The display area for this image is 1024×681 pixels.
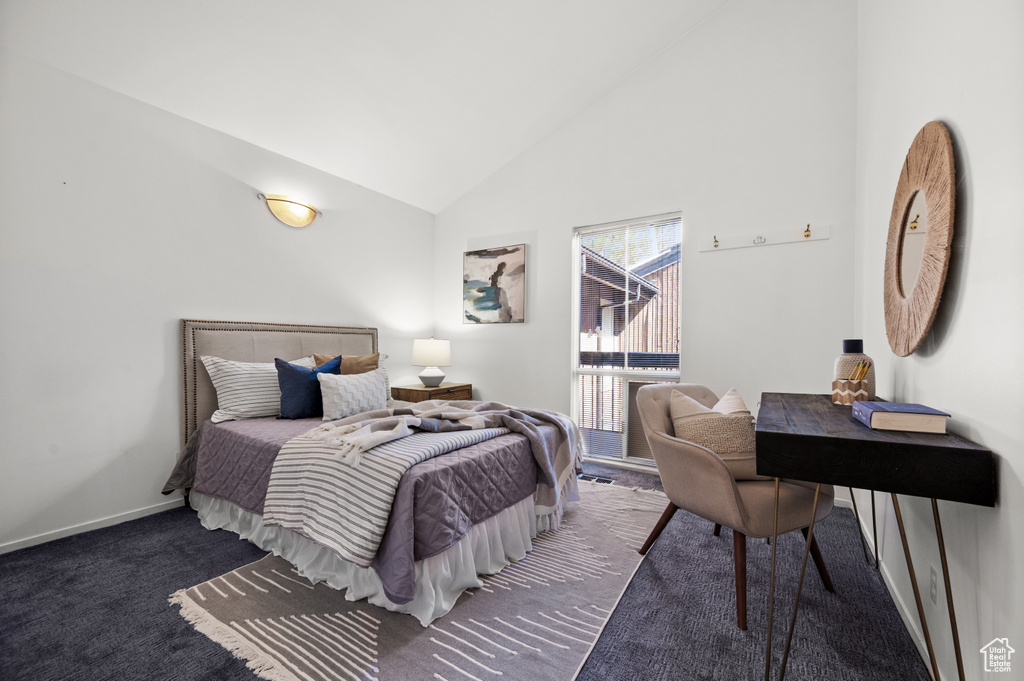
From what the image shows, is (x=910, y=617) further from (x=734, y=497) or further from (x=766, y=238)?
(x=766, y=238)

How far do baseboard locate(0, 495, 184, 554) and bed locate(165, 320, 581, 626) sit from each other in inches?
5.5

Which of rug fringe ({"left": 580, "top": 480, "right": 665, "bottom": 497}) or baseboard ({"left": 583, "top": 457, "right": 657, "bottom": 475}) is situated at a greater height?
baseboard ({"left": 583, "top": 457, "right": 657, "bottom": 475})

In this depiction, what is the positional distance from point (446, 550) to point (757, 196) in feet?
10.7

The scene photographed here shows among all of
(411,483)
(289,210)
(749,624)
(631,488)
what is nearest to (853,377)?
(749,624)

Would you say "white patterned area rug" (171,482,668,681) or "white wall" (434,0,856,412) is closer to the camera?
"white patterned area rug" (171,482,668,681)

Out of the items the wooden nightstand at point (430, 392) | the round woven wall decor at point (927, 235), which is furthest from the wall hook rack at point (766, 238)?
the wooden nightstand at point (430, 392)

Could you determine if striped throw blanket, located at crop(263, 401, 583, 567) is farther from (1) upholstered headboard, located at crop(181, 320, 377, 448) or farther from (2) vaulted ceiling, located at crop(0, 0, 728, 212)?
(2) vaulted ceiling, located at crop(0, 0, 728, 212)

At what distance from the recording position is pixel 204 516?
2.71 meters

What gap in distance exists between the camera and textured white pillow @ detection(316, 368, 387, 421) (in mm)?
2910

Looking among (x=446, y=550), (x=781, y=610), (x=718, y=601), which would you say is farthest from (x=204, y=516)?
(x=781, y=610)

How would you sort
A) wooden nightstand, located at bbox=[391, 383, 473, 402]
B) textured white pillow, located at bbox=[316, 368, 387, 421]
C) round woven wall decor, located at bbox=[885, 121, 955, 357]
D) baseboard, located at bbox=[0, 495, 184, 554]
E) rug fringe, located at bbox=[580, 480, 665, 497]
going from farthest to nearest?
wooden nightstand, located at bbox=[391, 383, 473, 402] < rug fringe, located at bbox=[580, 480, 665, 497] < textured white pillow, located at bbox=[316, 368, 387, 421] < baseboard, located at bbox=[0, 495, 184, 554] < round woven wall decor, located at bbox=[885, 121, 955, 357]

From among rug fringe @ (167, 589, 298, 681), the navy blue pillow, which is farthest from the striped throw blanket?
the navy blue pillow

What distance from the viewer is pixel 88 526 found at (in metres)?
2.58

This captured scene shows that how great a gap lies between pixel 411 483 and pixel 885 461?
1.53 m
